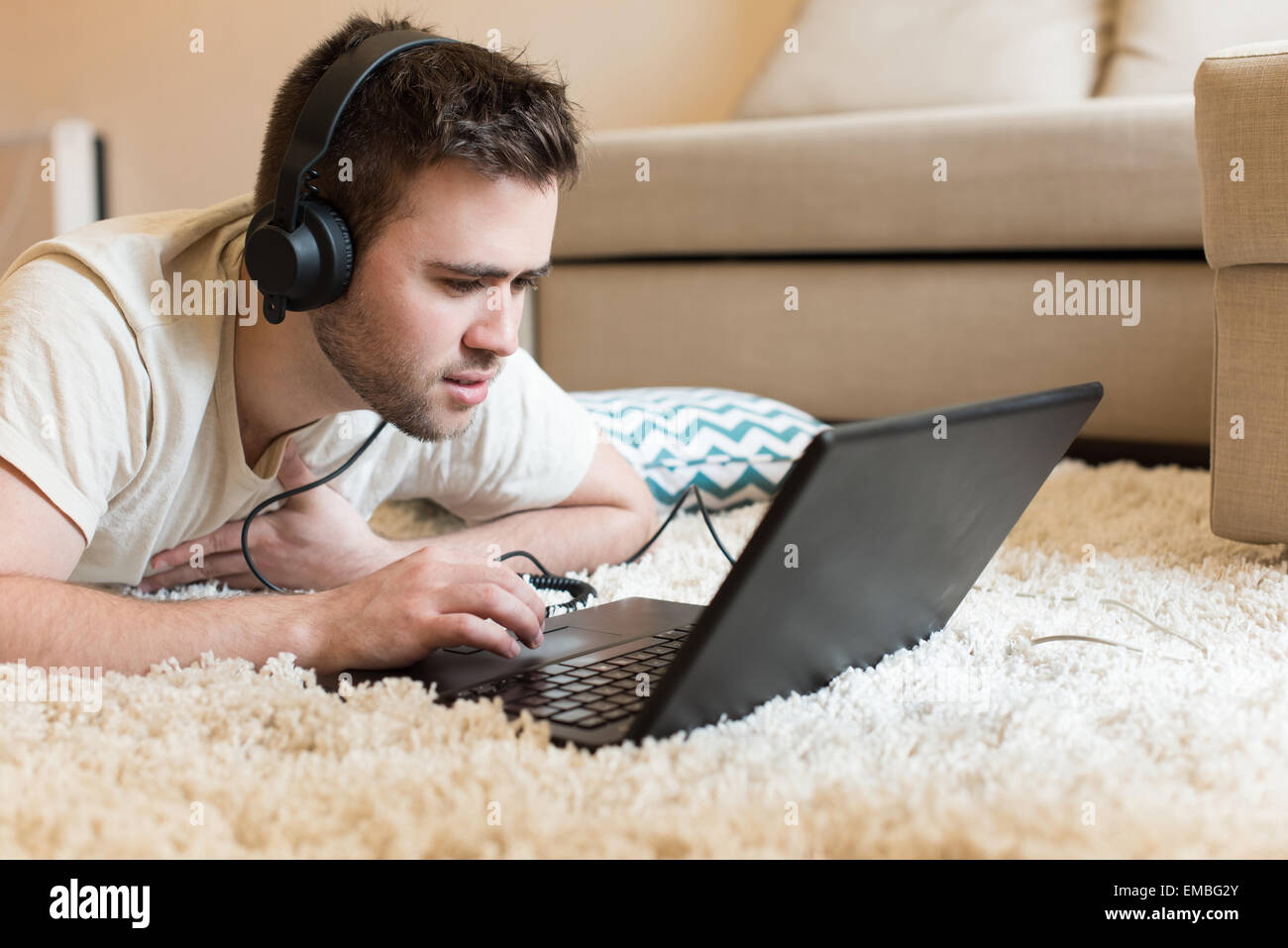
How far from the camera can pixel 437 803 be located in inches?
20.8

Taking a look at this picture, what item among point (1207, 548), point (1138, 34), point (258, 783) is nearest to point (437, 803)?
point (258, 783)

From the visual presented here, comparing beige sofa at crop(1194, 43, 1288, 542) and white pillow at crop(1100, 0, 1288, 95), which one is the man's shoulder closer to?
beige sofa at crop(1194, 43, 1288, 542)

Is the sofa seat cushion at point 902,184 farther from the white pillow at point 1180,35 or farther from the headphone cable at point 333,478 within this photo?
the headphone cable at point 333,478

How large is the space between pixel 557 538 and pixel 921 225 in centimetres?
84

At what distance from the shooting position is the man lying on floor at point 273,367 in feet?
2.41

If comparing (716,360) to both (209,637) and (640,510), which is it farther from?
(209,637)

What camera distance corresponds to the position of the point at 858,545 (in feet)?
1.91

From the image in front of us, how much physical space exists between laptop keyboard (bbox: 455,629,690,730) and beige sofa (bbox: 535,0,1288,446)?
3.63 ft

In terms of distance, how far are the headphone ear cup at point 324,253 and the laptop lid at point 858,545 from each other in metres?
0.41

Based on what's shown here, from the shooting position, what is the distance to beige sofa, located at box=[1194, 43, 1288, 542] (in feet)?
3.16

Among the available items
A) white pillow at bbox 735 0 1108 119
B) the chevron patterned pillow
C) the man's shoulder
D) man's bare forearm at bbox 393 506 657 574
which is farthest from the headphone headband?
white pillow at bbox 735 0 1108 119

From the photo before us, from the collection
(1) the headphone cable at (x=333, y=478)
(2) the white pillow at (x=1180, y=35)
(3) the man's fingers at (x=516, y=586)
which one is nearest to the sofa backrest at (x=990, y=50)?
(2) the white pillow at (x=1180, y=35)

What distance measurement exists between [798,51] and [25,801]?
6.54 feet

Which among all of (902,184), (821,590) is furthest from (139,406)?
(902,184)
